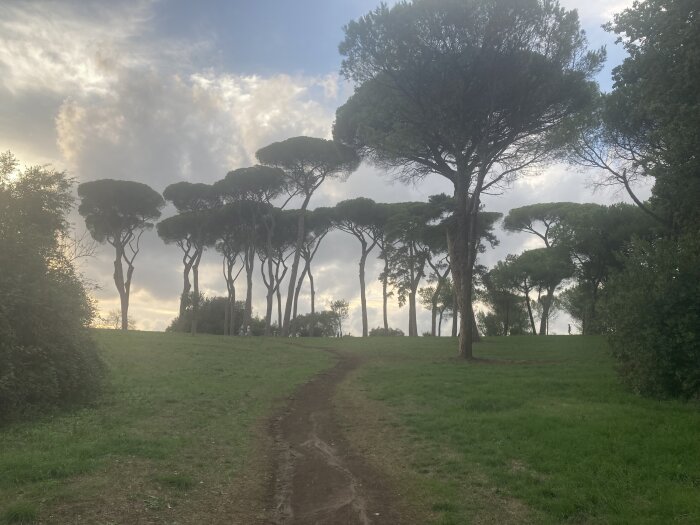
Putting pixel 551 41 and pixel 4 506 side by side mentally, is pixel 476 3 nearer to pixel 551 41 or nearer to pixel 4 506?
pixel 551 41

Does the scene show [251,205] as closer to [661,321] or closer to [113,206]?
[113,206]

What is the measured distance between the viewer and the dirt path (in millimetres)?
6516

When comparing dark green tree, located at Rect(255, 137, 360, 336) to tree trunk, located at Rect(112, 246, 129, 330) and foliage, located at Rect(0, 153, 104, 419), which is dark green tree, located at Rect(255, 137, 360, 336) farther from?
foliage, located at Rect(0, 153, 104, 419)

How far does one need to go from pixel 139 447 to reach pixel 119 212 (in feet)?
135

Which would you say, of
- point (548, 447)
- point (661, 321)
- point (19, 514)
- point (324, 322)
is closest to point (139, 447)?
point (19, 514)

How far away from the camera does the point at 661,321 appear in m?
12.4

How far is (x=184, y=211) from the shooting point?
4894 centimetres

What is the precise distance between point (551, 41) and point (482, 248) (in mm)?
21069

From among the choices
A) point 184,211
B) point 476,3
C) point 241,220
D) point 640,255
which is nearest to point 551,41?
point 476,3

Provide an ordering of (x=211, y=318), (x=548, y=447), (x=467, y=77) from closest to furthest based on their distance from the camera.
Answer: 1. (x=548, y=447)
2. (x=467, y=77)
3. (x=211, y=318)

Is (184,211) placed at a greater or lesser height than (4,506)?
greater

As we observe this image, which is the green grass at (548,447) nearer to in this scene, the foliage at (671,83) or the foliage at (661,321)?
the foliage at (661,321)

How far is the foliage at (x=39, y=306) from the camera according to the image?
10.8 metres

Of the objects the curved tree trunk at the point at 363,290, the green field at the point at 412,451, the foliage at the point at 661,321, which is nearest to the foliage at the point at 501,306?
the curved tree trunk at the point at 363,290
